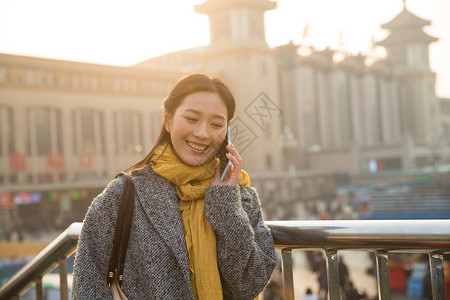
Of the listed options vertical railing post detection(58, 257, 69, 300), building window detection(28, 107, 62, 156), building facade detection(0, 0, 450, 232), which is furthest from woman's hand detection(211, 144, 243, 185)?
building window detection(28, 107, 62, 156)

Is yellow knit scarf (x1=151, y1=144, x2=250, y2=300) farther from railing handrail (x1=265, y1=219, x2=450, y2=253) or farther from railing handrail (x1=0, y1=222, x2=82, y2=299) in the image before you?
railing handrail (x1=0, y1=222, x2=82, y2=299)

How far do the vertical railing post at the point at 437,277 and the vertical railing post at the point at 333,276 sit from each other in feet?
0.88

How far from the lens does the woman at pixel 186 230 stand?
1476mm

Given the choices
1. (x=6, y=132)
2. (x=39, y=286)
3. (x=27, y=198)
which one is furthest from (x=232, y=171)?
(x=6, y=132)

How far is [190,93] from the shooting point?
1.64 metres

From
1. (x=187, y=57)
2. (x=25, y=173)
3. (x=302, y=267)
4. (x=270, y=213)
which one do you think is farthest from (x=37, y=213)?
(x=187, y=57)

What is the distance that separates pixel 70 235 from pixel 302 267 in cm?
1250

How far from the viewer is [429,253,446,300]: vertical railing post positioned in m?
1.41

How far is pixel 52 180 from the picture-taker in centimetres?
3069

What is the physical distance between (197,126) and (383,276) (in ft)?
2.28

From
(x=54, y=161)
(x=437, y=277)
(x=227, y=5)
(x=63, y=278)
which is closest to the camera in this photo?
(x=437, y=277)

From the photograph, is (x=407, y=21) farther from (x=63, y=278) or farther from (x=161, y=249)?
(x=161, y=249)

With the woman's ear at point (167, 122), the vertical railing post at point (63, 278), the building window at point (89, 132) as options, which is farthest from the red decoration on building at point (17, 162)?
the woman's ear at point (167, 122)

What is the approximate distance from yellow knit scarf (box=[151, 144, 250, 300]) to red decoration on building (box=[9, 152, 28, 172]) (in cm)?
2984
